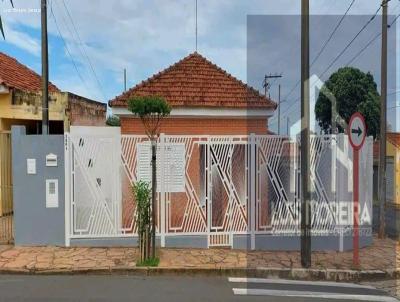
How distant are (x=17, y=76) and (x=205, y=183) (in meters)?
8.74

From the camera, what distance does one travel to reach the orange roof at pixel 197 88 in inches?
453

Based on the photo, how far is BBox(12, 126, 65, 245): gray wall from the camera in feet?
29.1

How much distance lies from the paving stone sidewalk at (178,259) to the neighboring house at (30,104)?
4956 millimetres

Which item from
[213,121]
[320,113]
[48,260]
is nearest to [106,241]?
[48,260]

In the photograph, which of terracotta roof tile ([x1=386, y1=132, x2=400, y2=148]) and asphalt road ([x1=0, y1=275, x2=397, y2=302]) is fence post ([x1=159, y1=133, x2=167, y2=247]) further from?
terracotta roof tile ([x1=386, y1=132, x2=400, y2=148])

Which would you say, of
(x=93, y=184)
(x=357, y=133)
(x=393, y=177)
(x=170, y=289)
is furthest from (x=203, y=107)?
(x=393, y=177)

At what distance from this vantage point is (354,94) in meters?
27.2

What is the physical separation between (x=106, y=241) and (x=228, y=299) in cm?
355

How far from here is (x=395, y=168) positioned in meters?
22.0

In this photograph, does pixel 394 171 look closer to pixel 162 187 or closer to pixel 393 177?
pixel 393 177

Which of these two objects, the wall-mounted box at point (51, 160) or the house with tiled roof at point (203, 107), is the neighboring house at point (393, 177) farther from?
the wall-mounted box at point (51, 160)

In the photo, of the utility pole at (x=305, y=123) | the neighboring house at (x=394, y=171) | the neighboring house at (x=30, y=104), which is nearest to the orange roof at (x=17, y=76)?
the neighboring house at (x=30, y=104)

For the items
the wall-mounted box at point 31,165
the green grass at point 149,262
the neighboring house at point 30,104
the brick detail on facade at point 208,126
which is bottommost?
the green grass at point 149,262

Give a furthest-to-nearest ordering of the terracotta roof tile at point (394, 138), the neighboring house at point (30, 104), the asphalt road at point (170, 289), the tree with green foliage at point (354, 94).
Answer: the tree with green foliage at point (354, 94) → the terracotta roof tile at point (394, 138) → the neighboring house at point (30, 104) → the asphalt road at point (170, 289)
